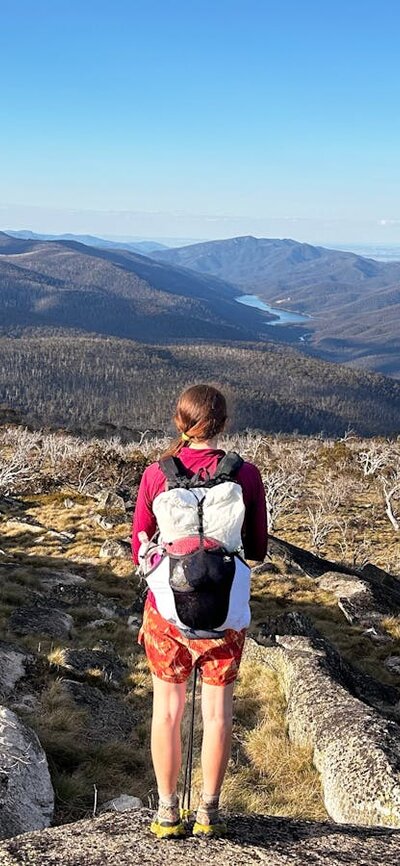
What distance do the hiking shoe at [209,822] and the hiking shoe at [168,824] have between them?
9cm

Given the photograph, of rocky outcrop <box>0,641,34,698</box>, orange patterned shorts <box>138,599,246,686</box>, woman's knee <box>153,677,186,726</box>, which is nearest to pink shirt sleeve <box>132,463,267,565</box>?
orange patterned shorts <box>138,599,246,686</box>

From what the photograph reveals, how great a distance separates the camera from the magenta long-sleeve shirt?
4.04m

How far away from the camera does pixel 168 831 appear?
3.74 m

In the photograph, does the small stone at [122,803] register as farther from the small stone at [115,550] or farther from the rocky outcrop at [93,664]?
the small stone at [115,550]

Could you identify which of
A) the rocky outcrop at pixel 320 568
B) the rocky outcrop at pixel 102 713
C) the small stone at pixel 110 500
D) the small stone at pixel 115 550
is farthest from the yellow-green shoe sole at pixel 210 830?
the small stone at pixel 110 500

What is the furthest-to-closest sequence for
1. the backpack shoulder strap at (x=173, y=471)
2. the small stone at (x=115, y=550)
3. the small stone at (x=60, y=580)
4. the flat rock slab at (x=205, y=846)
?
1. the small stone at (x=115, y=550)
2. the small stone at (x=60, y=580)
3. the backpack shoulder strap at (x=173, y=471)
4. the flat rock slab at (x=205, y=846)

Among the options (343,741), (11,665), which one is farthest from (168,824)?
(11,665)

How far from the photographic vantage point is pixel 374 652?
45.8 ft

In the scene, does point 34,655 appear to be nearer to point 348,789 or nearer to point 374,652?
point 348,789

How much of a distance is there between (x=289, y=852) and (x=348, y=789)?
1.83 meters

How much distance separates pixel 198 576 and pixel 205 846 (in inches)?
57.6

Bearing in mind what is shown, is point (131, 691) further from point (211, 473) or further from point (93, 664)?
point (211, 473)

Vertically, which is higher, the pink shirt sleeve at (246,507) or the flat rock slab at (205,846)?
the pink shirt sleeve at (246,507)

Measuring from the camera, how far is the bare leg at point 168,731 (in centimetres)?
396
